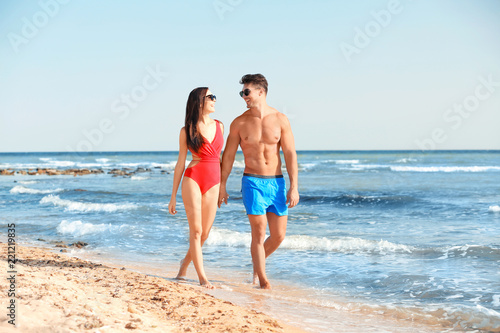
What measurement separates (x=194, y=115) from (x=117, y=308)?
7.03ft

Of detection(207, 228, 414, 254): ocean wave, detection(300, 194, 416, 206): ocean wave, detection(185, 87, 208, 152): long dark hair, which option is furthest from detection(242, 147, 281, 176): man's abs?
detection(300, 194, 416, 206): ocean wave

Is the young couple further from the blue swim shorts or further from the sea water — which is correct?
the sea water

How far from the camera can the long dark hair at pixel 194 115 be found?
513 cm

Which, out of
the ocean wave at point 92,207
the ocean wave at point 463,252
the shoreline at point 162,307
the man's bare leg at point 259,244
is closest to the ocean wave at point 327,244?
the ocean wave at point 463,252

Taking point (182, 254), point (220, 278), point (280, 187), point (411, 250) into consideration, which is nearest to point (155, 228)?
point (182, 254)

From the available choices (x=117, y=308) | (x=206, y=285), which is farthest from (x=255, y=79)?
(x=117, y=308)

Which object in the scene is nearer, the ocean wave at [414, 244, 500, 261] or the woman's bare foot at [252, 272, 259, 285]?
the woman's bare foot at [252, 272, 259, 285]

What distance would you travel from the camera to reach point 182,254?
26.5 ft

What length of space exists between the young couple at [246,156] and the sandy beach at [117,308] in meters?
0.87

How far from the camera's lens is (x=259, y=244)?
17.7ft

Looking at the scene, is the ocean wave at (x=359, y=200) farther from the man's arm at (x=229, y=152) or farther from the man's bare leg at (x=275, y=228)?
the man's arm at (x=229, y=152)

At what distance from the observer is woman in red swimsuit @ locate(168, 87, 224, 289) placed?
517 centimetres

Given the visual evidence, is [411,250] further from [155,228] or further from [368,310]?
[155,228]

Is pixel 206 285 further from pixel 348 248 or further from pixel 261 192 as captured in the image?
pixel 348 248
